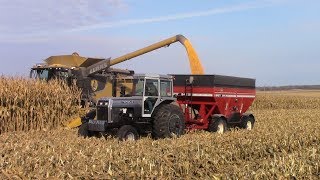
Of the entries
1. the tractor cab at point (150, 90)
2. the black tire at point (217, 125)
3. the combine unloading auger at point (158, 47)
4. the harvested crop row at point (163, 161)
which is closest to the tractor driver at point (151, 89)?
the tractor cab at point (150, 90)

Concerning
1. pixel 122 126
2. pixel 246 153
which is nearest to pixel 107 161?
pixel 246 153

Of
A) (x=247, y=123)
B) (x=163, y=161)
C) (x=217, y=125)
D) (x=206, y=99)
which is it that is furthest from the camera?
(x=247, y=123)

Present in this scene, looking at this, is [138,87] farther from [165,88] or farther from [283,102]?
[283,102]

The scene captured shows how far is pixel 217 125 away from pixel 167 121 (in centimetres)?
268

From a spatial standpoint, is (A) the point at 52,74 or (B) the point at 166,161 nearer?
(B) the point at 166,161

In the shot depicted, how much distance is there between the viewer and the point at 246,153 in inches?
330

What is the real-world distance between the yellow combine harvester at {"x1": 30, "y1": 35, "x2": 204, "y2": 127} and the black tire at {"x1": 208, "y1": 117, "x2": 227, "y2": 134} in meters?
2.32

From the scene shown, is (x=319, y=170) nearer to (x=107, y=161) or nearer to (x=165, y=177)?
(x=165, y=177)

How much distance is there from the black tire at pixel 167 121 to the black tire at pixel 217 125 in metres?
1.84

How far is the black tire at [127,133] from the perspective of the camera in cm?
1007

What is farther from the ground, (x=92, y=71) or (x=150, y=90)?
(x=92, y=71)

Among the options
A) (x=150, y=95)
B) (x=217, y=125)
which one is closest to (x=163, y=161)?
(x=150, y=95)

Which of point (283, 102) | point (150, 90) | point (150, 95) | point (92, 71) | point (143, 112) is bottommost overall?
point (283, 102)

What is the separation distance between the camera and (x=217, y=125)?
1294 centimetres
